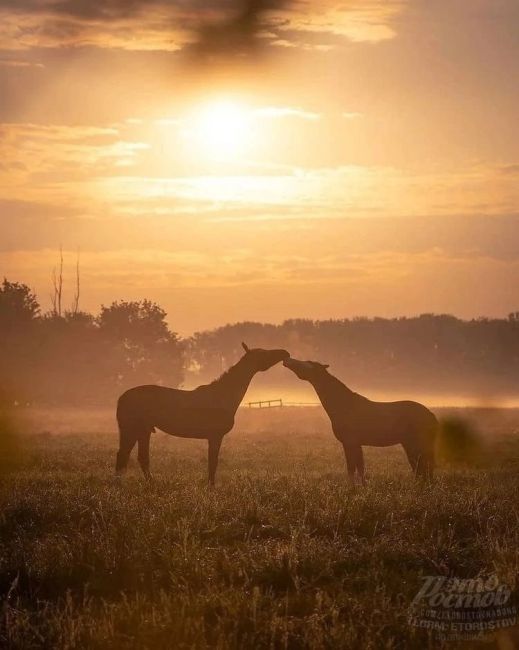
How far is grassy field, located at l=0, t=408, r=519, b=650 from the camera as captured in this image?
262 inches

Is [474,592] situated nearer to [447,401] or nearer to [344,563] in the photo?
[344,563]

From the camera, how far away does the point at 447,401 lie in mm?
100000

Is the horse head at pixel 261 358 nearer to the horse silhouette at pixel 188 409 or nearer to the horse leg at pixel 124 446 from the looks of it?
the horse silhouette at pixel 188 409

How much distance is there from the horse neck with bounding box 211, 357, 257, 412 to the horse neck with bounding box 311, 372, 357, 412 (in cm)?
143

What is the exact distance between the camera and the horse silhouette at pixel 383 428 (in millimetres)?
15406

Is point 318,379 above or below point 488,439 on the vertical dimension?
above

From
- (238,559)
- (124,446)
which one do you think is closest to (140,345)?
(124,446)

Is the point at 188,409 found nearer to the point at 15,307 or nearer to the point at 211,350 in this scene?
the point at 15,307

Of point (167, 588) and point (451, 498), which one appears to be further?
point (451, 498)

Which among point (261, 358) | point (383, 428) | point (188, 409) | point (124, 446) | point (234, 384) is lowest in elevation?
point (124, 446)

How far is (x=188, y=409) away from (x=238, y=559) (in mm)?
7788

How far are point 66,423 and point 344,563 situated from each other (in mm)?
50416

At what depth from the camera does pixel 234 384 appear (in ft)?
53.7

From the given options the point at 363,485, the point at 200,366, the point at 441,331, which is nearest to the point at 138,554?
the point at 363,485
